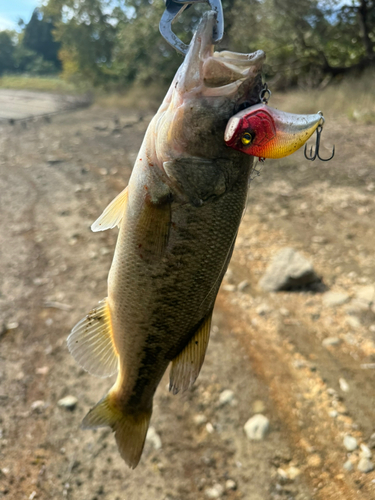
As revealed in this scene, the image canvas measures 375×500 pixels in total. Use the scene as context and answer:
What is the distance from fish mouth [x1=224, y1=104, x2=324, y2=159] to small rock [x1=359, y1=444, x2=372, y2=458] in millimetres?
2727

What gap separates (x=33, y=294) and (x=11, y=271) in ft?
2.21

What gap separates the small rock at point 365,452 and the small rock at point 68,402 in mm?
2369

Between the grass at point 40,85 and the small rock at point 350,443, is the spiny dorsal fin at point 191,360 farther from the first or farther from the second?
the grass at point 40,85

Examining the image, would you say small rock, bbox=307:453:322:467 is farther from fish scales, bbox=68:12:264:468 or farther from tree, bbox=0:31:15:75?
tree, bbox=0:31:15:75

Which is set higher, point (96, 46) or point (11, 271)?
point (96, 46)

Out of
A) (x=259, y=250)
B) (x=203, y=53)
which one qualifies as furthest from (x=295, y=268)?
(x=203, y=53)

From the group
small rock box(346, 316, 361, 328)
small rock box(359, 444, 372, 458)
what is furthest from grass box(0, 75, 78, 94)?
small rock box(359, 444, 372, 458)

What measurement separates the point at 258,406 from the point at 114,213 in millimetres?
2395

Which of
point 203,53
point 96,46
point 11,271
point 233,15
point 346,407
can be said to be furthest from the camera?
point 96,46

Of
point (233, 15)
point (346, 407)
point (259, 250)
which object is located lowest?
point (346, 407)

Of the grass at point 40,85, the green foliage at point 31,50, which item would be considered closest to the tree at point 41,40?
the green foliage at point 31,50

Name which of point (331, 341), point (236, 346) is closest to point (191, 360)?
point (236, 346)

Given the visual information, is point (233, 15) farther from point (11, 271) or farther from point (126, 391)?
point (126, 391)

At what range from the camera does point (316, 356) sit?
382cm
